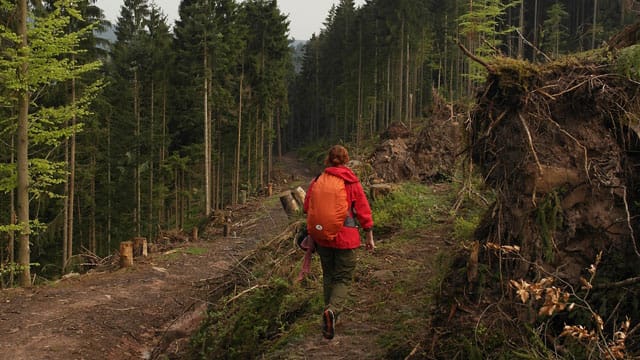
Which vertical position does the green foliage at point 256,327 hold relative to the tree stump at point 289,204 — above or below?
below

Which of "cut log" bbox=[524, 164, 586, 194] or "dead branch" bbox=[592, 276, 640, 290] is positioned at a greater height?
"cut log" bbox=[524, 164, 586, 194]

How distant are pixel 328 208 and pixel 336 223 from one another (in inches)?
7.0

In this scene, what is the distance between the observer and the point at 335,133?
55.5m

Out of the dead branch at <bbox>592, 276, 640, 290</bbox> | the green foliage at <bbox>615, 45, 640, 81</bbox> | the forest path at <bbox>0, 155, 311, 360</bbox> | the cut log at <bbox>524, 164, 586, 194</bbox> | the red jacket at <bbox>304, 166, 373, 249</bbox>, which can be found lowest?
the forest path at <bbox>0, 155, 311, 360</bbox>

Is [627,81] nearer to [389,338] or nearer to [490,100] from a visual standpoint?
[490,100]

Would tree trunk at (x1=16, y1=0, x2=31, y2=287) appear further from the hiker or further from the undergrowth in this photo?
the hiker

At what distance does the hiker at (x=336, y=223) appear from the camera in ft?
16.5

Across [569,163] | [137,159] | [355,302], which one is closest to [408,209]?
[355,302]

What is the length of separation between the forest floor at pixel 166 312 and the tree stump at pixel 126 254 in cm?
24

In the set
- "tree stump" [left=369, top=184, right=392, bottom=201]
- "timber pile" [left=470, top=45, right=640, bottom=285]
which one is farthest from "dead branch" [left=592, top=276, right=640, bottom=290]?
"tree stump" [left=369, top=184, right=392, bottom=201]

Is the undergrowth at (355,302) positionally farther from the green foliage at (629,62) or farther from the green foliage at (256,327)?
the green foliage at (629,62)

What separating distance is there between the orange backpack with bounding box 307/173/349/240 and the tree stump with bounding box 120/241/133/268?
867 cm

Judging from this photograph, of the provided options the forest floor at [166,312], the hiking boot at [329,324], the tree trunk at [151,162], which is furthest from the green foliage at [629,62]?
the tree trunk at [151,162]

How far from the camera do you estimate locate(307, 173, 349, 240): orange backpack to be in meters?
5.02
